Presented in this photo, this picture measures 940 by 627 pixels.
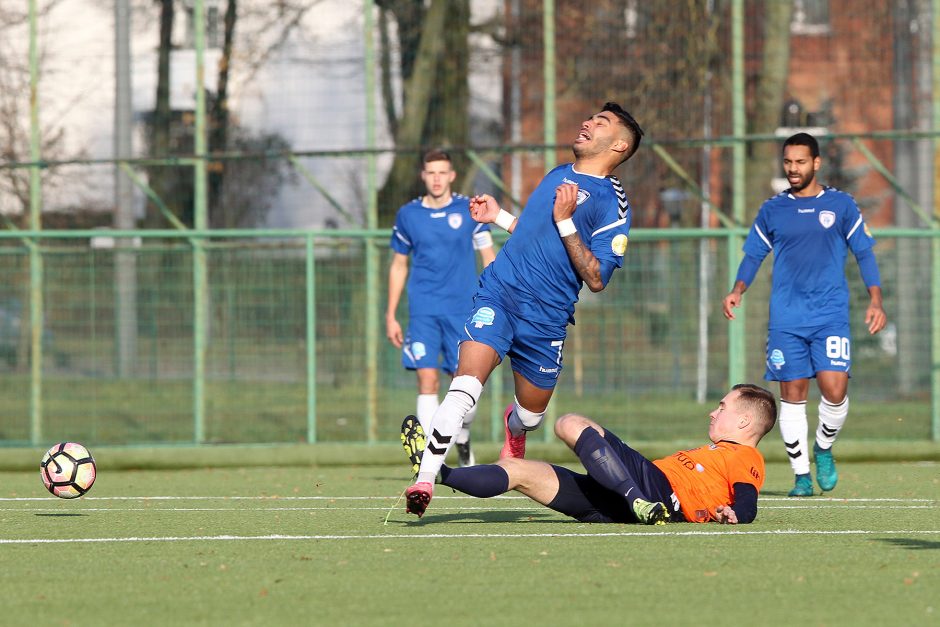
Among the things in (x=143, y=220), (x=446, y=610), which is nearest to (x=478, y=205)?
(x=446, y=610)

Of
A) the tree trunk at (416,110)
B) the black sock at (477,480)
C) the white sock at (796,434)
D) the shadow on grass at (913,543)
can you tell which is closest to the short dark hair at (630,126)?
the black sock at (477,480)

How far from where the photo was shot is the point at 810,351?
10.7 metres

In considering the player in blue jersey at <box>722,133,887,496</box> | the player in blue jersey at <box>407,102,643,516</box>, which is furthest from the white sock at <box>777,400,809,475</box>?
the player in blue jersey at <box>407,102,643,516</box>

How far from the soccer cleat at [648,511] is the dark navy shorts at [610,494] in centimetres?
15

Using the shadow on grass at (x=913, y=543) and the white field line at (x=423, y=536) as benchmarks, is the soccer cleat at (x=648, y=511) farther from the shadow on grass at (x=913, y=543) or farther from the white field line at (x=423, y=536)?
the shadow on grass at (x=913, y=543)

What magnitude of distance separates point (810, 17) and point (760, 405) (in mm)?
7951

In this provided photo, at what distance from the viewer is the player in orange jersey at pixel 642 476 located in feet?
24.9

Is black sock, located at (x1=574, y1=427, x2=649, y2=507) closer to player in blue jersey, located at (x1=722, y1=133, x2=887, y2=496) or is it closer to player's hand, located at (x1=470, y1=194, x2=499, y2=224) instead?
player's hand, located at (x1=470, y1=194, x2=499, y2=224)

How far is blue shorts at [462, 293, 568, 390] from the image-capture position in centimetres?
809

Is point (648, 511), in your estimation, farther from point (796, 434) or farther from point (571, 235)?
point (796, 434)

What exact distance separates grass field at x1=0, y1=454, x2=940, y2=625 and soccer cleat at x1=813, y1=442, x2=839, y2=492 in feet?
2.26

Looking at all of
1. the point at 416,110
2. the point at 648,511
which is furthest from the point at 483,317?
the point at 416,110

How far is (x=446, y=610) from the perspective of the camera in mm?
5547

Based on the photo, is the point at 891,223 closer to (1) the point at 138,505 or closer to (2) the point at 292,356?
(2) the point at 292,356
